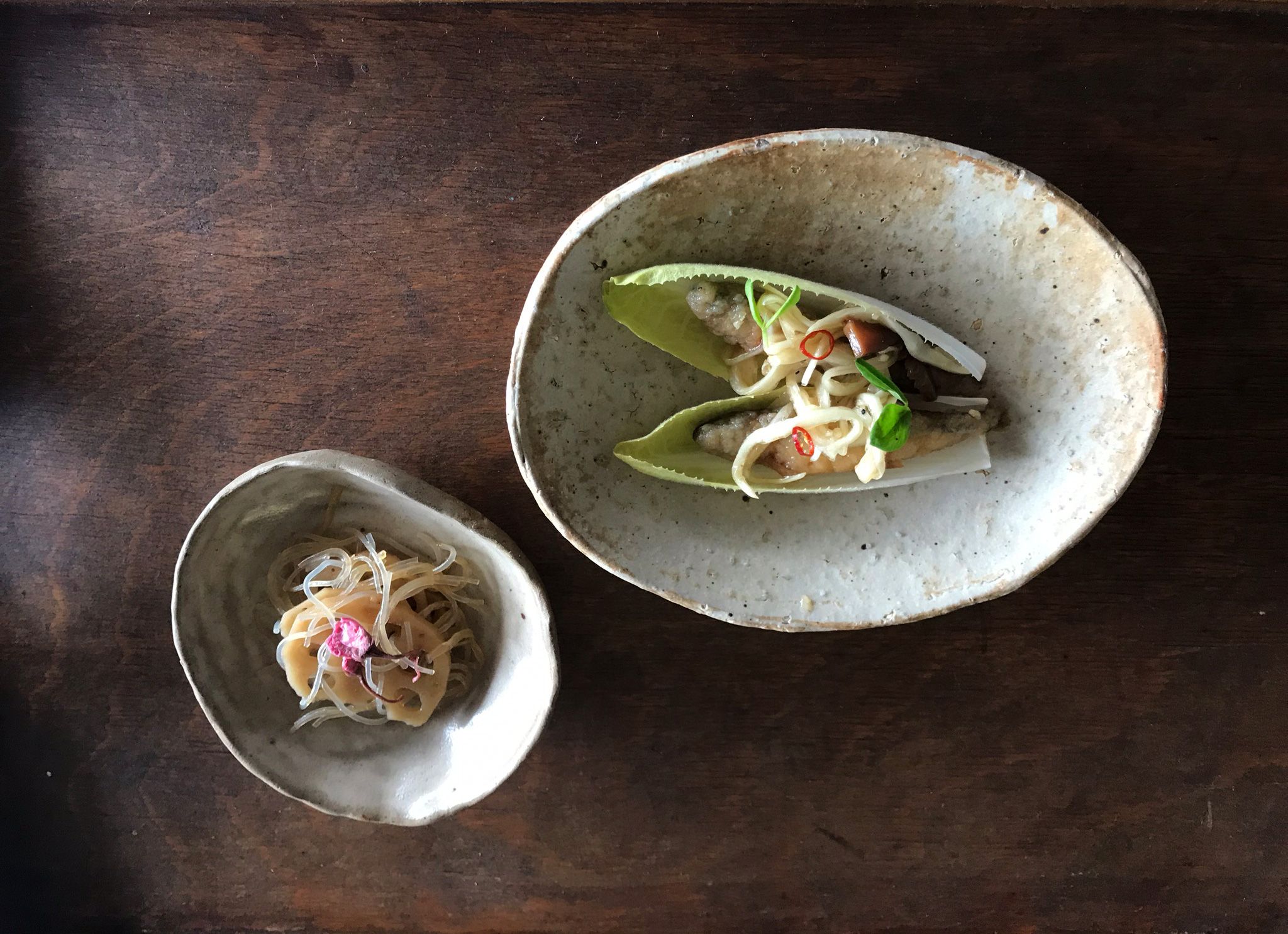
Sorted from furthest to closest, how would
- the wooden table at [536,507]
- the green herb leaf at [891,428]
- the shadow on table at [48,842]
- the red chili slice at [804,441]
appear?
the shadow on table at [48,842] → the wooden table at [536,507] → the red chili slice at [804,441] → the green herb leaf at [891,428]

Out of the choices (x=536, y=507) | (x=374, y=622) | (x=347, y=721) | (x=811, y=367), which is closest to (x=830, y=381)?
(x=811, y=367)

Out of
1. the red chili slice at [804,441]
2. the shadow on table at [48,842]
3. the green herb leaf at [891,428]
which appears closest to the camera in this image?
the green herb leaf at [891,428]

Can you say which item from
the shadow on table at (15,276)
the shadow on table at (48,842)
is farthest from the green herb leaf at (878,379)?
the shadow on table at (48,842)

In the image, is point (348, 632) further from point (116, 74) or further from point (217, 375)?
point (116, 74)

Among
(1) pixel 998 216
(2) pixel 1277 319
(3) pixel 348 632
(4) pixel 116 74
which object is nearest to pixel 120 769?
(3) pixel 348 632

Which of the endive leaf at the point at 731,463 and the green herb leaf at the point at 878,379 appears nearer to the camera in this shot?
the green herb leaf at the point at 878,379

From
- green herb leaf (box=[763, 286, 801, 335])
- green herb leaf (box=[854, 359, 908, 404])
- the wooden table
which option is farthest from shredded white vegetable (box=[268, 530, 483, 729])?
green herb leaf (box=[854, 359, 908, 404])

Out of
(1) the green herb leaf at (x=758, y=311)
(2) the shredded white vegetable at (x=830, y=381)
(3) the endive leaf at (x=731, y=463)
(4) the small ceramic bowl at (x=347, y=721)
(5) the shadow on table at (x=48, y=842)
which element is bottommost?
(5) the shadow on table at (x=48, y=842)

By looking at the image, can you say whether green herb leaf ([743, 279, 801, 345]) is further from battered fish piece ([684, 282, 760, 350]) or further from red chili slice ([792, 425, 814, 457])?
red chili slice ([792, 425, 814, 457])

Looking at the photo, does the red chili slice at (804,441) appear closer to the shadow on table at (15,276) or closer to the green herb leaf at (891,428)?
the green herb leaf at (891,428)
